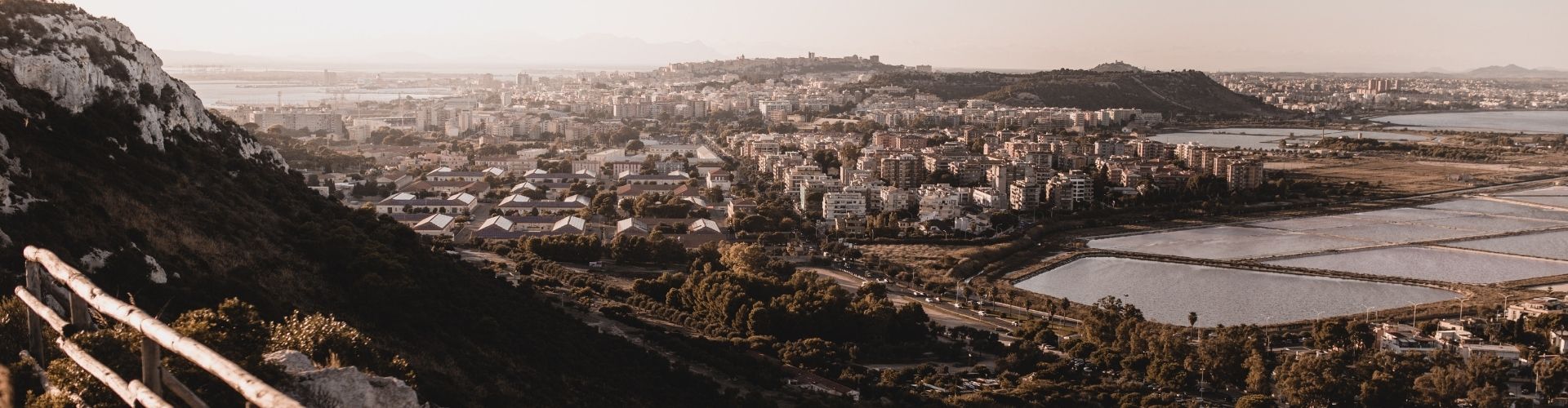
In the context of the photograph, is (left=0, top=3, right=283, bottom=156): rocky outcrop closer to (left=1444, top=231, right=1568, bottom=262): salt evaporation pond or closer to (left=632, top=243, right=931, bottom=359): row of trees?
(left=632, top=243, right=931, bottom=359): row of trees

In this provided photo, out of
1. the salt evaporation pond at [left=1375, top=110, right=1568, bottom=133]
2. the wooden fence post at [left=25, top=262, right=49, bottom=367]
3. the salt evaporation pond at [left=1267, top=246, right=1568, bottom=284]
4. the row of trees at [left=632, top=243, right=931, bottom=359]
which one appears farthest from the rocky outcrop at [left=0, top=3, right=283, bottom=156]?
the salt evaporation pond at [left=1375, top=110, right=1568, bottom=133]

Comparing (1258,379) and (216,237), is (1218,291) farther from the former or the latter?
(216,237)

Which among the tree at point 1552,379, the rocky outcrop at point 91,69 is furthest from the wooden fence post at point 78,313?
the tree at point 1552,379

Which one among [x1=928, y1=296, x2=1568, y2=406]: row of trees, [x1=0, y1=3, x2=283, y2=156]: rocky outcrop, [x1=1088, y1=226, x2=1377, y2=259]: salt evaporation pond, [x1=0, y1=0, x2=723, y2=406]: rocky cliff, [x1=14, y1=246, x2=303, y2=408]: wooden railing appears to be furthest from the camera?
[x1=1088, y1=226, x2=1377, y2=259]: salt evaporation pond

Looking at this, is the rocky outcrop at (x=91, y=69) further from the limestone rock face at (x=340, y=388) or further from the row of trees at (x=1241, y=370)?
the row of trees at (x=1241, y=370)

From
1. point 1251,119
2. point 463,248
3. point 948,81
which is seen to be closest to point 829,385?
point 463,248

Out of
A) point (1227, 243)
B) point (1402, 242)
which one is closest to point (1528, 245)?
point (1402, 242)
